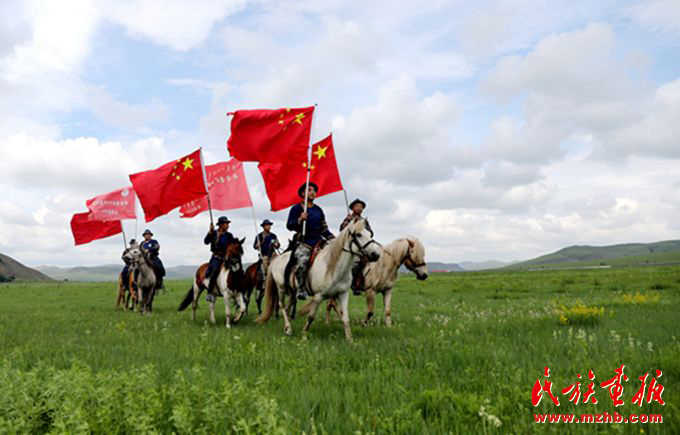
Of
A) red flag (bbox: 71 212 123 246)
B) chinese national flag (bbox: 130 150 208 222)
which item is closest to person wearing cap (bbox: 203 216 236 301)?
chinese national flag (bbox: 130 150 208 222)

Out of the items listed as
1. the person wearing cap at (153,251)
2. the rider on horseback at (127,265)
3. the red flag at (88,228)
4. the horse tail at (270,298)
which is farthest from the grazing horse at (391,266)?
the red flag at (88,228)

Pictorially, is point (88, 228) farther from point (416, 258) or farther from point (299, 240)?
point (416, 258)

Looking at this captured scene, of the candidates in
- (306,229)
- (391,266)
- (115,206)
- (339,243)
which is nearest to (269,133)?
(306,229)

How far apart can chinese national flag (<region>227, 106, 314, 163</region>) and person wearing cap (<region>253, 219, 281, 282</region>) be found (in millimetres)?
5336

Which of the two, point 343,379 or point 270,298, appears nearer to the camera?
point 343,379

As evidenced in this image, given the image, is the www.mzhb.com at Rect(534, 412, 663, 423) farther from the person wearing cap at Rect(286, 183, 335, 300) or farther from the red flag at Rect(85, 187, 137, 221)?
the red flag at Rect(85, 187, 137, 221)

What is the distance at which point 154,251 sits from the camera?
19.6 metres

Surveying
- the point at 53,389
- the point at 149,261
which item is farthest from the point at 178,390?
the point at 149,261

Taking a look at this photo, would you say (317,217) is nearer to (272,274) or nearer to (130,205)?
(272,274)

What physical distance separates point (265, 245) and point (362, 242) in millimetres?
9142

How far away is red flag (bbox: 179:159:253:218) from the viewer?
18.6 meters

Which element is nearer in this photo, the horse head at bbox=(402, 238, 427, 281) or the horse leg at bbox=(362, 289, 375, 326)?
the horse leg at bbox=(362, 289, 375, 326)

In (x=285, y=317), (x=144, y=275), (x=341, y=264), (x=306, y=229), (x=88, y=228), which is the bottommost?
(x=285, y=317)

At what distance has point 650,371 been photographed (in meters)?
5.93
